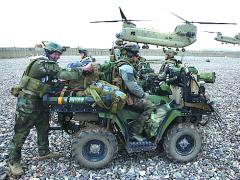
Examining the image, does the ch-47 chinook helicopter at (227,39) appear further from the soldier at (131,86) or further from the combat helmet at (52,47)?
the combat helmet at (52,47)

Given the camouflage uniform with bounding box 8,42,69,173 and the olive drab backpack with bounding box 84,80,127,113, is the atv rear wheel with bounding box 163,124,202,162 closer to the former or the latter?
the olive drab backpack with bounding box 84,80,127,113

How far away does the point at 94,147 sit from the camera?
6.84 m

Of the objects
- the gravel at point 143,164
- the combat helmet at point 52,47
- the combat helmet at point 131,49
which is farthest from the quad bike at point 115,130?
the combat helmet at point 131,49

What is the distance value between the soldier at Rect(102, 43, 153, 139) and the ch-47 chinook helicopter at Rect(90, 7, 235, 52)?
29072 millimetres

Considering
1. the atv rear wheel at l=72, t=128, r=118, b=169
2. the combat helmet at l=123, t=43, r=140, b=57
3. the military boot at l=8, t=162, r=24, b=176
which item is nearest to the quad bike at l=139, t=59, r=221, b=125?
the combat helmet at l=123, t=43, r=140, b=57

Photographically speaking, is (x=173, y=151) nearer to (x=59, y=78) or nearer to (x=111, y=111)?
(x=111, y=111)

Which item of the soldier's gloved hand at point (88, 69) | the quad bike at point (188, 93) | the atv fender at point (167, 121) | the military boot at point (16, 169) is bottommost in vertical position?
the military boot at point (16, 169)

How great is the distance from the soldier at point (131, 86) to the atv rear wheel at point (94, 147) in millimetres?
735

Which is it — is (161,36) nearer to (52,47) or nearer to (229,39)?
(229,39)

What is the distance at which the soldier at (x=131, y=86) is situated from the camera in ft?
23.3

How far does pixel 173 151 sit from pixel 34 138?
142 inches

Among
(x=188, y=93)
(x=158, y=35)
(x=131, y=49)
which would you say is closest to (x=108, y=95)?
(x=131, y=49)

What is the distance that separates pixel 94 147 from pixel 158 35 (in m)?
32.2

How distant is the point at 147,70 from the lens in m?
12.7
